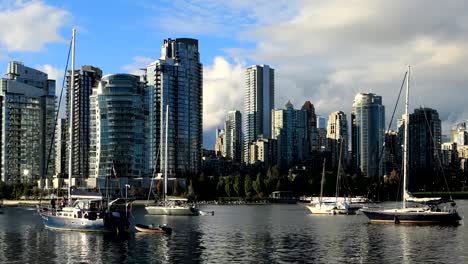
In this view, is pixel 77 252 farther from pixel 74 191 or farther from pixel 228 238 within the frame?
pixel 74 191

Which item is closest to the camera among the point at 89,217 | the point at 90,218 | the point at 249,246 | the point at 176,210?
the point at 249,246

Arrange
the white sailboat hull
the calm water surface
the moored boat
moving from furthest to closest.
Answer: the white sailboat hull < the moored boat < the calm water surface

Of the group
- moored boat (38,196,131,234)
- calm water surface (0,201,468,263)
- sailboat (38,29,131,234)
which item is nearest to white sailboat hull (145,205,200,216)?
calm water surface (0,201,468,263)

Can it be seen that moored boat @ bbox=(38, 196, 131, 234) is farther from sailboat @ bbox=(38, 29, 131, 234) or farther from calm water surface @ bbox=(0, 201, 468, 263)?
calm water surface @ bbox=(0, 201, 468, 263)

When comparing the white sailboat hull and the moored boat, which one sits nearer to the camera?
the moored boat

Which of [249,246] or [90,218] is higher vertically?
[90,218]

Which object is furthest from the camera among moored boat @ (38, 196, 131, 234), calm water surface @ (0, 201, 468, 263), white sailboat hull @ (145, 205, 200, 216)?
white sailboat hull @ (145, 205, 200, 216)

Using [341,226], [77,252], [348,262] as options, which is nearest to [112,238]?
[77,252]

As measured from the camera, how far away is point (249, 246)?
82.8m

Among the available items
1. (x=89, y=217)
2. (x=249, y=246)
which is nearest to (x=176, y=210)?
(x=89, y=217)

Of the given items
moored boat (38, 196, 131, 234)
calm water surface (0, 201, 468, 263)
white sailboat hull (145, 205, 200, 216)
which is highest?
moored boat (38, 196, 131, 234)

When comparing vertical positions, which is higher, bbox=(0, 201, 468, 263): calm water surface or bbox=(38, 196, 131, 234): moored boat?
bbox=(38, 196, 131, 234): moored boat

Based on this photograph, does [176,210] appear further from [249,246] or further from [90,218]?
[249,246]

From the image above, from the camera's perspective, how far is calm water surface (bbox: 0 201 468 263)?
2773 inches
